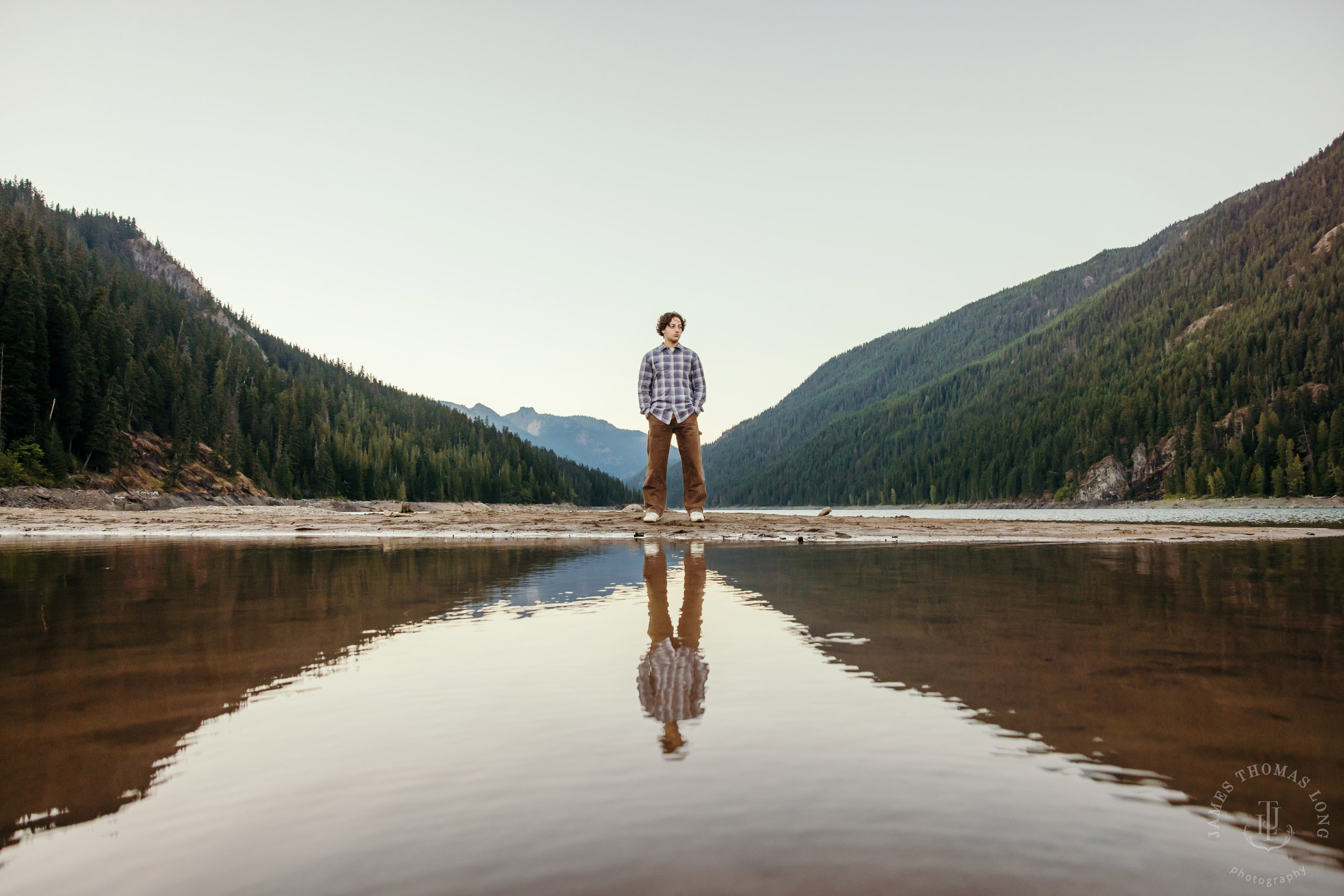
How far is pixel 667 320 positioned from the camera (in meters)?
15.6

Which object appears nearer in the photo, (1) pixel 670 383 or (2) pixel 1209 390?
(1) pixel 670 383

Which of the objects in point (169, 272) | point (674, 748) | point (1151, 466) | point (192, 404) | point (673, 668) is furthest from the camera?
point (169, 272)

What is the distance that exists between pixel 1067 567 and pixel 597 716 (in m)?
8.71

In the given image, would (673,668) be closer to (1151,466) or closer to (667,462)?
(667,462)

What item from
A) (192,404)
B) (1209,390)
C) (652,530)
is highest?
(1209,390)

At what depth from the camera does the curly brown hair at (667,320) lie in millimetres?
15555

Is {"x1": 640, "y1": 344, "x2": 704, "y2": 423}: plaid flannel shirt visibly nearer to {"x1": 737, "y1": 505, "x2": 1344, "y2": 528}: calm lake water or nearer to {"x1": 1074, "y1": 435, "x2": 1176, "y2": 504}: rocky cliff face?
{"x1": 737, "y1": 505, "x2": 1344, "y2": 528}: calm lake water

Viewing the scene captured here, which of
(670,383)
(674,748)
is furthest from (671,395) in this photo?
(674,748)

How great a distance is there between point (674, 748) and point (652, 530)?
13.2 m

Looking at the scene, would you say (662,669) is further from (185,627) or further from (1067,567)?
A: (1067,567)

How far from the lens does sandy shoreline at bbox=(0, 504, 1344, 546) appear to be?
1631 cm

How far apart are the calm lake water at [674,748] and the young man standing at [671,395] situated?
9.00 m

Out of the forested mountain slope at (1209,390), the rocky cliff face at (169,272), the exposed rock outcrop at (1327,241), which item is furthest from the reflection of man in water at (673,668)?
the exposed rock outcrop at (1327,241)

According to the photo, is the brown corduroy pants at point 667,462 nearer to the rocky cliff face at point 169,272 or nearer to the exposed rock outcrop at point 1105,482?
the exposed rock outcrop at point 1105,482
